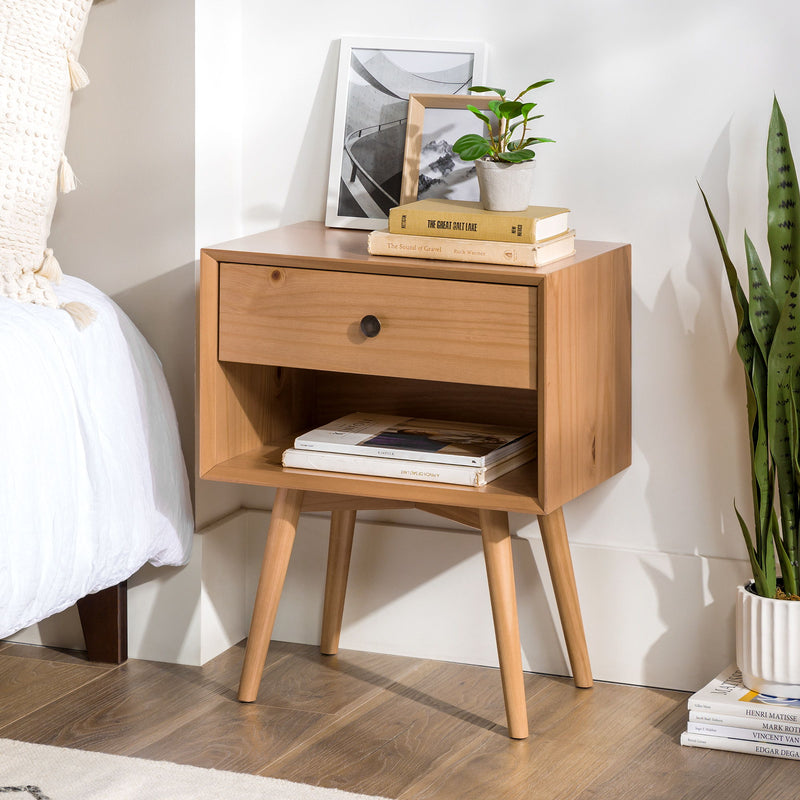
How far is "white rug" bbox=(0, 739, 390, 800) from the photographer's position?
135cm

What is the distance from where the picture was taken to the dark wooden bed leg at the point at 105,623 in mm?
1782

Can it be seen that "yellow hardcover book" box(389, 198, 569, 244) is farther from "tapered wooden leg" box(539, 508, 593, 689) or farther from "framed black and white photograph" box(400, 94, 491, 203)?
"tapered wooden leg" box(539, 508, 593, 689)

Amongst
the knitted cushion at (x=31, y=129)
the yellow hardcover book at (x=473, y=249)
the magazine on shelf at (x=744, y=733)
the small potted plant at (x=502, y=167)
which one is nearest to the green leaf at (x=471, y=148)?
the small potted plant at (x=502, y=167)

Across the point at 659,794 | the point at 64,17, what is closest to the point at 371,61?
the point at 64,17

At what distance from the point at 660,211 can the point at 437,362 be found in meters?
0.43

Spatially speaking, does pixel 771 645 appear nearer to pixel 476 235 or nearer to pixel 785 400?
pixel 785 400

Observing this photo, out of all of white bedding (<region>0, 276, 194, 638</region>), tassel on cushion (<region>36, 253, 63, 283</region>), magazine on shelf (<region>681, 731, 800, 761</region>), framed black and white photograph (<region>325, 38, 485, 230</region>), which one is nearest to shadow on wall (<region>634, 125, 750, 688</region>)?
magazine on shelf (<region>681, 731, 800, 761</region>)

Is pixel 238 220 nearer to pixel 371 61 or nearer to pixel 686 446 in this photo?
pixel 371 61

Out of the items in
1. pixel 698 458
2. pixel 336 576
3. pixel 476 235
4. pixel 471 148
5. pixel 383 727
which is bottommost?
pixel 383 727

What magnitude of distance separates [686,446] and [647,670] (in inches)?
13.1

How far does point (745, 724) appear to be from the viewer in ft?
4.90

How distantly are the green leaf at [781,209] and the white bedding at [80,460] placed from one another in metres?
0.85

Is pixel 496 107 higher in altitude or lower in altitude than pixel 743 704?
higher

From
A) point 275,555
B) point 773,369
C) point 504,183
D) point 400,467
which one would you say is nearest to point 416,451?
point 400,467
